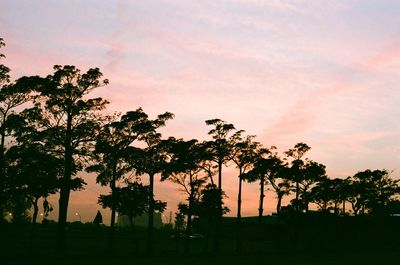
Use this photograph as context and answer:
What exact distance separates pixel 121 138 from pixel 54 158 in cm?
978

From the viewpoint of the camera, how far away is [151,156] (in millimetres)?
56594

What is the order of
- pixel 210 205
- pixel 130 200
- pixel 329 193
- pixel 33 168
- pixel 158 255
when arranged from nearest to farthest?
pixel 33 168, pixel 158 255, pixel 130 200, pixel 210 205, pixel 329 193

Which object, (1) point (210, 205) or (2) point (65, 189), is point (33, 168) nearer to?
(2) point (65, 189)

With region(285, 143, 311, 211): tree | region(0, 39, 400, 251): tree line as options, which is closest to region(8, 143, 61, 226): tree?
region(0, 39, 400, 251): tree line

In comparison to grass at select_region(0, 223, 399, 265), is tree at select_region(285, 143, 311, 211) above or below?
above

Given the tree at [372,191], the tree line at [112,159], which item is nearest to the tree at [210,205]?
the tree line at [112,159]

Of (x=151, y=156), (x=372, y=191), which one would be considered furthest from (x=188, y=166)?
(x=372, y=191)

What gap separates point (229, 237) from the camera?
13500 centimetres

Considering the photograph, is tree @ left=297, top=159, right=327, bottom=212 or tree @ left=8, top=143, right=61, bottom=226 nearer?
tree @ left=8, top=143, right=61, bottom=226

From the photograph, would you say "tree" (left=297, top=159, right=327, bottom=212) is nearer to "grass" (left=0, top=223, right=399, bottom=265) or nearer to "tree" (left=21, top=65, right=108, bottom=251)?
"grass" (left=0, top=223, right=399, bottom=265)

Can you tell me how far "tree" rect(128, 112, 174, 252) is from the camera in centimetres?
5544

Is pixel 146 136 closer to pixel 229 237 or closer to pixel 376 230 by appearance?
pixel 376 230

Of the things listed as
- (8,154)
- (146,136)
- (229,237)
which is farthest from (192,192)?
(229,237)

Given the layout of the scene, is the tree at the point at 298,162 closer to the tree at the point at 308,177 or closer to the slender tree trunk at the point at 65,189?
the tree at the point at 308,177
